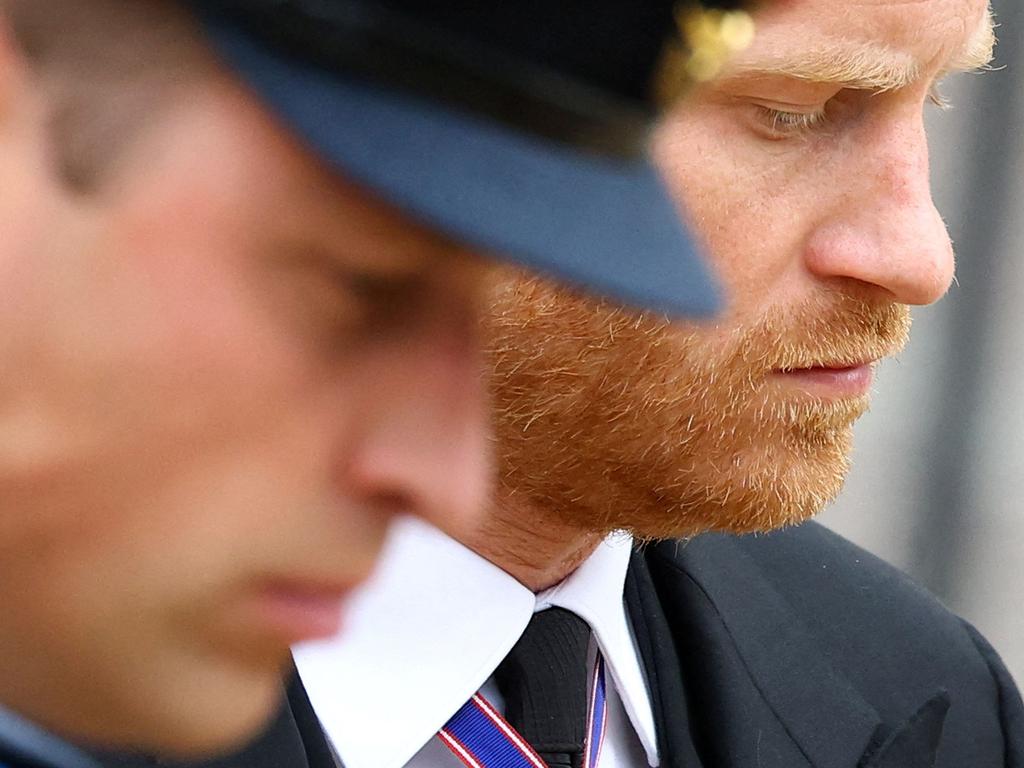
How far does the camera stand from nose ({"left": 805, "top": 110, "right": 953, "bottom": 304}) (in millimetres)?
1415

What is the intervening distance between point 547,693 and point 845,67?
25.8 inches

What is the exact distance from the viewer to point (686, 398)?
1.42 m

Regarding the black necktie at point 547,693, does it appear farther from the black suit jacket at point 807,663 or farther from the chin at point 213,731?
the chin at point 213,731

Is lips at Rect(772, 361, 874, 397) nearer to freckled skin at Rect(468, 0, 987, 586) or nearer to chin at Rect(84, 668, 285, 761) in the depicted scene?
freckled skin at Rect(468, 0, 987, 586)

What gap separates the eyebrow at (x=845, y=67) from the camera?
1337mm

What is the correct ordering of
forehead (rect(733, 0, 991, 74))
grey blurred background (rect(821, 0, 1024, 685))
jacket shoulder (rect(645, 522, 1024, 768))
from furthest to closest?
1. grey blurred background (rect(821, 0, 1024, 685))
2. jacket shoulder (rect(645, 522, 1024, 768))
3. forehead (rect(733, 0, 991, 74))

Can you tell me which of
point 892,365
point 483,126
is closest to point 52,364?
point 483,126

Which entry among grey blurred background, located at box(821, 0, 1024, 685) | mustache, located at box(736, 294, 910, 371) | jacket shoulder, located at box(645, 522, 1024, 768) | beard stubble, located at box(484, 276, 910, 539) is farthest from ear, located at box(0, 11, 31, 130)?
grey blurred background, located at box(821, 0, 1024, 685)

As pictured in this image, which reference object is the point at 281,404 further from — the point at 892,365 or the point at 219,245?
the point at 892,365

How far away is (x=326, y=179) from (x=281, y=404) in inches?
3.2

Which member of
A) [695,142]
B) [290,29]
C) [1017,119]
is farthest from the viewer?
[1017,119]

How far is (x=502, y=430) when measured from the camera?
1.47 meters

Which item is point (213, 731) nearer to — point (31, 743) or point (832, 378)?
point (31, 743)

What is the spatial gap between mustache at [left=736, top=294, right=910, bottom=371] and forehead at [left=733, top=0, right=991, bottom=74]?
232mm
